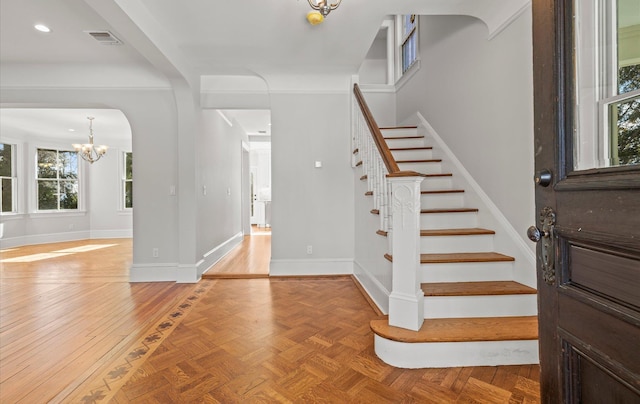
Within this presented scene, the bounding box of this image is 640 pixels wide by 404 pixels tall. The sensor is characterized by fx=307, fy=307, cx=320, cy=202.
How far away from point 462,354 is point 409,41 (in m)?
4.41

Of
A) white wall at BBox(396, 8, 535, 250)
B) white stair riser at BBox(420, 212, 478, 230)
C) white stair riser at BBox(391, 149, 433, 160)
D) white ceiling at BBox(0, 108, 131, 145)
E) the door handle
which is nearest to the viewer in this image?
the door handle

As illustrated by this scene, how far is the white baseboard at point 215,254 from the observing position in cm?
405

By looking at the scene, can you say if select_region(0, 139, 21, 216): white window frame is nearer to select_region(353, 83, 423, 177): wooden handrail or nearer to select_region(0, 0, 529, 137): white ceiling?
select_region(0, 0, 529, 137): white ceiling

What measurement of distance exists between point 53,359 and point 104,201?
24.9 ft

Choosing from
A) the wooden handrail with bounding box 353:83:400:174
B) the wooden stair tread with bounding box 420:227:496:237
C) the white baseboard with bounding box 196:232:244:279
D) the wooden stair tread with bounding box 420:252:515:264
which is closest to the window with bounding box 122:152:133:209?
the white baseboard with bounding box 196:232:244:279

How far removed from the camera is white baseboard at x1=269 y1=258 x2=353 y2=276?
4.02 meters

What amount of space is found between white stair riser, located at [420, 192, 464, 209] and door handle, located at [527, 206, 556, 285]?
224cm

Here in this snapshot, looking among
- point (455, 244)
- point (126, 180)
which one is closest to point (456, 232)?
point (455, 244)

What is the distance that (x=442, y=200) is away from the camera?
10.2 feet

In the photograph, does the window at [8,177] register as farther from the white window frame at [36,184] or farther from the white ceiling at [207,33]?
the white ceiling at [207,33]

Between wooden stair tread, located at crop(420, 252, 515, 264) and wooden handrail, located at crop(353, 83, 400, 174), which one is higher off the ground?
wooden handrail, located at crop(353, 83, 400, 174)

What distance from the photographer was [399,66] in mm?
5035

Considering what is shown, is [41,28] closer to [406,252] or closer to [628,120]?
[406,252]

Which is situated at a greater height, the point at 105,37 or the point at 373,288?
the point at 105,37
